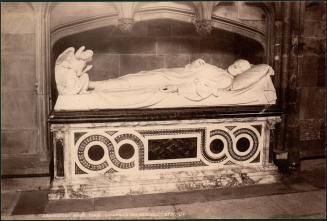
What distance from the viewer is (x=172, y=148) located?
3824mm

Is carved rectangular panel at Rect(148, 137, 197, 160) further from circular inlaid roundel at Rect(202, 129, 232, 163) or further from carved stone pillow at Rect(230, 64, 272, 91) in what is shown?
carved stone pillow at Rect(230, 64, 272, 91)

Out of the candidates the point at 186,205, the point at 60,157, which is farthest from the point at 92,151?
the point at 186,205

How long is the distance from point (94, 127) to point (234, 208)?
148 centimetres

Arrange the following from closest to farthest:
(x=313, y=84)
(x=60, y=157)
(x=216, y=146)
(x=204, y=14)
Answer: (x=60, y=157) → (x=216, y=146) → (x=204, y=14) → (x=313, y=84)

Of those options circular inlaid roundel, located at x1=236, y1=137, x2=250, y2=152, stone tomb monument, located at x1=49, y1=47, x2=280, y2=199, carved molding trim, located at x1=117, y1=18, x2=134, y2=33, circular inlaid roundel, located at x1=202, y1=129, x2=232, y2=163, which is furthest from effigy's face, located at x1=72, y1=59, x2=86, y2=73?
circular inlaid roundel, located at x1=236, y1=137, x2=250, y2=152

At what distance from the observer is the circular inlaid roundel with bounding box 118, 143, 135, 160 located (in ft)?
12.3

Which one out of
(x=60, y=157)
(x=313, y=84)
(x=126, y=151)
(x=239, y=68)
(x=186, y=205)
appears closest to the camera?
(x=186, y=205)

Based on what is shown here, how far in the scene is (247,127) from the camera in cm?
401

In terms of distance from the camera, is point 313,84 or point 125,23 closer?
point 125,23

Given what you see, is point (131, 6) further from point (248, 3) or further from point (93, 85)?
point (248, 3)

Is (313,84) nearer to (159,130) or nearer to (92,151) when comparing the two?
(159,130)

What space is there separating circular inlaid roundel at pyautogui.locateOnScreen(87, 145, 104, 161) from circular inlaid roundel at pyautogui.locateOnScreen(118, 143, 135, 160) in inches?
7.1

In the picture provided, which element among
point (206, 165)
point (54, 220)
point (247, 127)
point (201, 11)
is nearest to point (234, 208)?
point (206, 165)

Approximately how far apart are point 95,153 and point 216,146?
4.00ft
